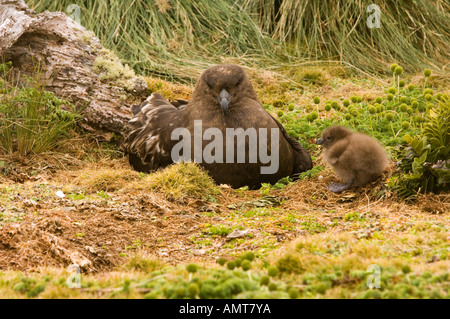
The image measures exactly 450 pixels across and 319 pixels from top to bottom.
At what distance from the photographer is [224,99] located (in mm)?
5820

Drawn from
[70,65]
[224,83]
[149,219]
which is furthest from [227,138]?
[70,65]

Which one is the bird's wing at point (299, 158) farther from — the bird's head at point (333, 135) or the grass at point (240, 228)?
the bird's head at point (333, 135)

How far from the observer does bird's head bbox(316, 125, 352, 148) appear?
18.9ft

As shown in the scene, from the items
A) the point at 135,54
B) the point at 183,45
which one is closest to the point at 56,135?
the point at 135,54

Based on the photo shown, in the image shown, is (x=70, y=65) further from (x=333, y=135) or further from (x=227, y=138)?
(x=333, y=135)

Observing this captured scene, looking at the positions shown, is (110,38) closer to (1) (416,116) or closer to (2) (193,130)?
(2) (193,130)

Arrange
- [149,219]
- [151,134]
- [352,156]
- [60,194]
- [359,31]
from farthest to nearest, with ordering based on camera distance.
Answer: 1. [359,31]
2. [151,134]
3. [352,156]
4. [60,194]
5. [149,219]

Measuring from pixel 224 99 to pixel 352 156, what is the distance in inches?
49.2

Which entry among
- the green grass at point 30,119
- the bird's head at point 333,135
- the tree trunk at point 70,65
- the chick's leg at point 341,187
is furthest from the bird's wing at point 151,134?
the chick's leg at point 341,187

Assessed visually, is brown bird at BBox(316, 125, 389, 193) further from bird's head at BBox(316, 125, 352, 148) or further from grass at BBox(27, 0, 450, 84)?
grass at BBox(27, 0, 450, 84)

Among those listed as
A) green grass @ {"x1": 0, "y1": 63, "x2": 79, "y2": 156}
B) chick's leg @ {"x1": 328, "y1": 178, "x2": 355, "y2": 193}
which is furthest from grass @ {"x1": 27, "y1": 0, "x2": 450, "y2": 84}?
chick's leg @ {"x1": 328, "y1": 178, "x2": 355, "y2": 193}

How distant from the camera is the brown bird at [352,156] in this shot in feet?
17.9

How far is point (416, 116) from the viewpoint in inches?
254
